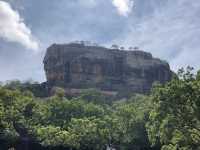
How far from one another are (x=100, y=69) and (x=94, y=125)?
2355 inches

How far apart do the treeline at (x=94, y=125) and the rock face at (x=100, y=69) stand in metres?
43.2

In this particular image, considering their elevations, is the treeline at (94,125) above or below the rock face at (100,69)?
below

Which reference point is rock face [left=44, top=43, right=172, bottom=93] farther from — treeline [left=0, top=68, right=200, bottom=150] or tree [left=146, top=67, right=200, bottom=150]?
tree [left=146, top=67, right=200, bottom=150]

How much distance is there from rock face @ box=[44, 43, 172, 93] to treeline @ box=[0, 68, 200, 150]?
142 feet

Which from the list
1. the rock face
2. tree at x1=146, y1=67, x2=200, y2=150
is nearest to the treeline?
tree at x1=146, y1=67, x2=200, y2=150

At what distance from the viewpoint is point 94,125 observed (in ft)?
170

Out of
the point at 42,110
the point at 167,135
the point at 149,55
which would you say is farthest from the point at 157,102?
the point at 149,55

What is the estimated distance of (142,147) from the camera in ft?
186

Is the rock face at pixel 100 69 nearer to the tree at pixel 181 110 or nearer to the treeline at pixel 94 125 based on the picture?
the treeline at pixel 94 125

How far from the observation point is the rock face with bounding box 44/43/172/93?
354 ft

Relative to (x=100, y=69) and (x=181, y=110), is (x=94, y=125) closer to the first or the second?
(x=181, y=110)

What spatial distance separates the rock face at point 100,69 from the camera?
107812 millimetres

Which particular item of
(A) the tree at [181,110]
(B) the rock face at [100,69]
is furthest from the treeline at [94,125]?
(B) the rock face at [100,69]

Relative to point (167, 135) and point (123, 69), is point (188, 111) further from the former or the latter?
point (123, 69)
